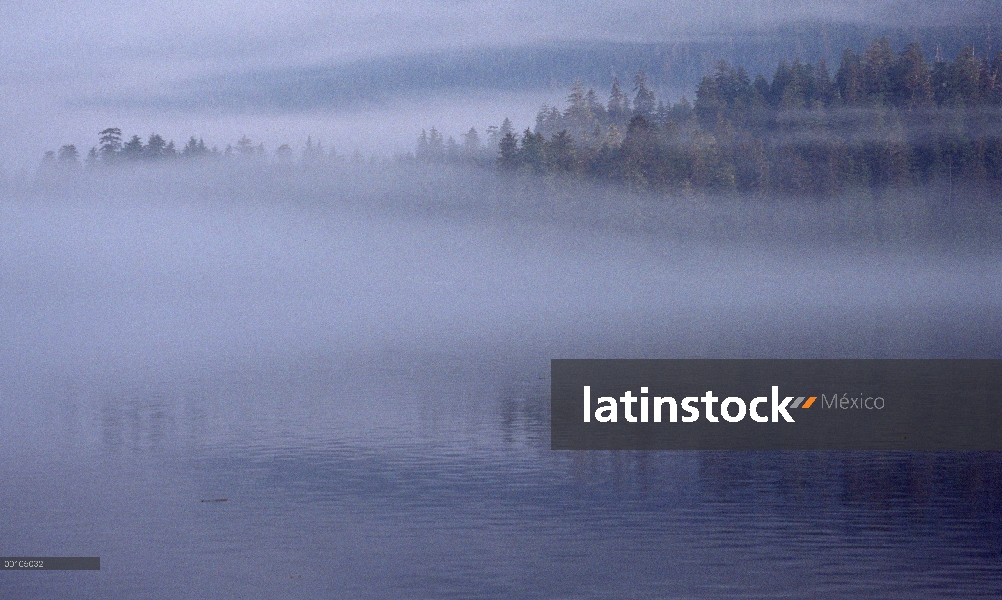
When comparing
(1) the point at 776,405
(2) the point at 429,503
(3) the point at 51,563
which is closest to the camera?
(3) the point at 51,563

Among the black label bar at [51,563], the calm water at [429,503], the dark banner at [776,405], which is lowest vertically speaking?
the dark banner at [776,405]

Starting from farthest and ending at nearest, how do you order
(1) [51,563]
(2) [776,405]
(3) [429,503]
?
(2) [776,405]
(3) [429,503]
(1) [51,563]

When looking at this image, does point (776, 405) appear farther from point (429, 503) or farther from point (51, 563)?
point (51, 563)

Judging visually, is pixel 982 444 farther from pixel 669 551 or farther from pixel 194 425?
pixel 194 425

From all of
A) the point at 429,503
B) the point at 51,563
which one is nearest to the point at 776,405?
the point at 429,503

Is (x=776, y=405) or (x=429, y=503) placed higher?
(x=429, y=503)

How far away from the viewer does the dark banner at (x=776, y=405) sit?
4641 centimetres

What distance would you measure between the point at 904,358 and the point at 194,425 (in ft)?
163

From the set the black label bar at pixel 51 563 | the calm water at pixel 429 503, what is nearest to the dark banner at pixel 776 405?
the calm water at pixel 429 503

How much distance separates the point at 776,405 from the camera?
59656 mm

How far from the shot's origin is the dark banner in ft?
152

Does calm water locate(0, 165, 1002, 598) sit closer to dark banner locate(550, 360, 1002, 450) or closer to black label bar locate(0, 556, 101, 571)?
black label bar locate(0, 556, 101, 571)

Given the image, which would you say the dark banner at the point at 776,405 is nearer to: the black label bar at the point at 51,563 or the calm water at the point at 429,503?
the calm water at the point at 429,503

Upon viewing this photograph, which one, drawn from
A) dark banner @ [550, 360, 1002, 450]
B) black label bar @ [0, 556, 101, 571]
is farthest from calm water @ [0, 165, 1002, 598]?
dark banner @ [550, 360, 1002, 450]
